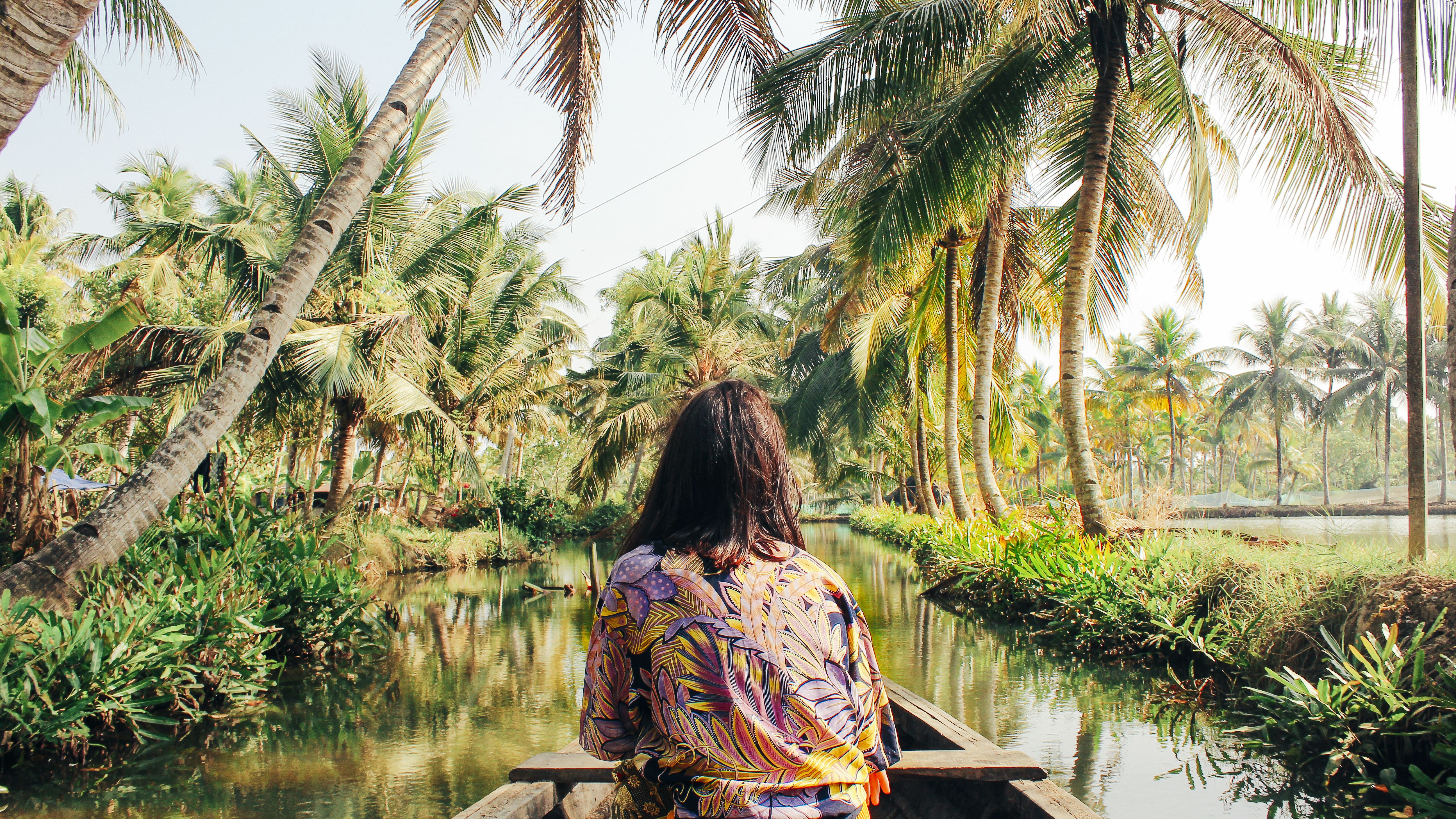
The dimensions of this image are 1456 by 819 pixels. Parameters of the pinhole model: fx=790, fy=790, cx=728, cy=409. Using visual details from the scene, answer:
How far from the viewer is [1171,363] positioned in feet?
111

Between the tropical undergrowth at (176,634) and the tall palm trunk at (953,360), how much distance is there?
29.9 ft

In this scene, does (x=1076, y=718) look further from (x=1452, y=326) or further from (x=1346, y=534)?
(x=1346, y=534)

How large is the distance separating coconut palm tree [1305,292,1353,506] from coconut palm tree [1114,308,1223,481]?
3601 mm

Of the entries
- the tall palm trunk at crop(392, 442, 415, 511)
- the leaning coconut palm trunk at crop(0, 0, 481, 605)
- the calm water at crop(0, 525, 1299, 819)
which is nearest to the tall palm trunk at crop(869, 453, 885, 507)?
the tall palm trunk at crop(392, 442, 415, 511)

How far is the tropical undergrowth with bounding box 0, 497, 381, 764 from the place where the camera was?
4.56m

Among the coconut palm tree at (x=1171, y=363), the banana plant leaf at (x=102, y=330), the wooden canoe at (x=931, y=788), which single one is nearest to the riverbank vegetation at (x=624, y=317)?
the banana plant leaf at (x=102, y=330)

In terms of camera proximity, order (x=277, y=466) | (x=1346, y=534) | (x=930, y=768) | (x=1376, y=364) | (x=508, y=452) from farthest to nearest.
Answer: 1. (x=1376, y=364)
2. (x=508, y=452)
3. (x=277, y=466)
4. (x=1346, y=534)
5. (x=930, y=768)

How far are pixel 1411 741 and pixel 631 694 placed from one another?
397 cm

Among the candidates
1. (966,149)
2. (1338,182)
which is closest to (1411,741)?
(1338,182)

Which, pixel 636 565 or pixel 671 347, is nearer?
pixel 636 565

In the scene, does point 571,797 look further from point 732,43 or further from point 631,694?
point 732,43

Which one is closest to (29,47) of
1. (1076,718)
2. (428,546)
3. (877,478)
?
(1076,718)

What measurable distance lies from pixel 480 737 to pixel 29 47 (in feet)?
15.0

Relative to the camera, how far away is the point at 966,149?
8.37 m
